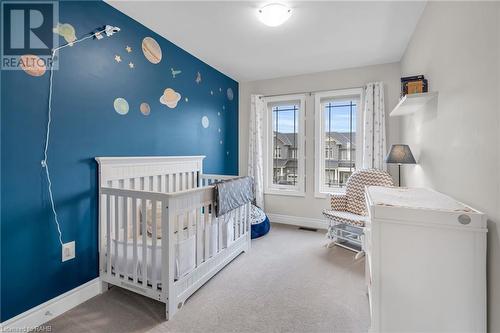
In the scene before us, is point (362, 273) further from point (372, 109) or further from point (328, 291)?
point (372, 109)

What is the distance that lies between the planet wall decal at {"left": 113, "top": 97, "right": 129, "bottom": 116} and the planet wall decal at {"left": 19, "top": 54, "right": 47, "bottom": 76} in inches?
21.0

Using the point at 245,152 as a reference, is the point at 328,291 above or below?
below

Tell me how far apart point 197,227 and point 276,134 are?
2.61 m

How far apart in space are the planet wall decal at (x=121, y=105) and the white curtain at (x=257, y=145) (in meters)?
2.16

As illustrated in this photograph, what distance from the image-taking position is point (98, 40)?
6.30 ft

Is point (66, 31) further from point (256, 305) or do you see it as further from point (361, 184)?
point (361, 184)

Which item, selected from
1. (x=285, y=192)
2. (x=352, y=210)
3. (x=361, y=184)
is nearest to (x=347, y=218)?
(x=352, y=210)

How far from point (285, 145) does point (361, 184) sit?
1.43 metres

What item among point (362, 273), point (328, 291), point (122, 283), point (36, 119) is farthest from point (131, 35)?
point (362, 273)

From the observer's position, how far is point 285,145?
403 cm

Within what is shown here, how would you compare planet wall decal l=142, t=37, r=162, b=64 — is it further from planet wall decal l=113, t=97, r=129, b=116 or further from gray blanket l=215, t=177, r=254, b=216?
gray blanket l=215, t=177, r=254, b=216

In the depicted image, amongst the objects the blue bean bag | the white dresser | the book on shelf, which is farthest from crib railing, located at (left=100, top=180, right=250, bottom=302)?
the book on shelf

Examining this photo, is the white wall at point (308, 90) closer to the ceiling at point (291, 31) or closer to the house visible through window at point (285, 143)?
the ceiling at point (291, 31)

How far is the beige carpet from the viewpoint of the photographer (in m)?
1.57
